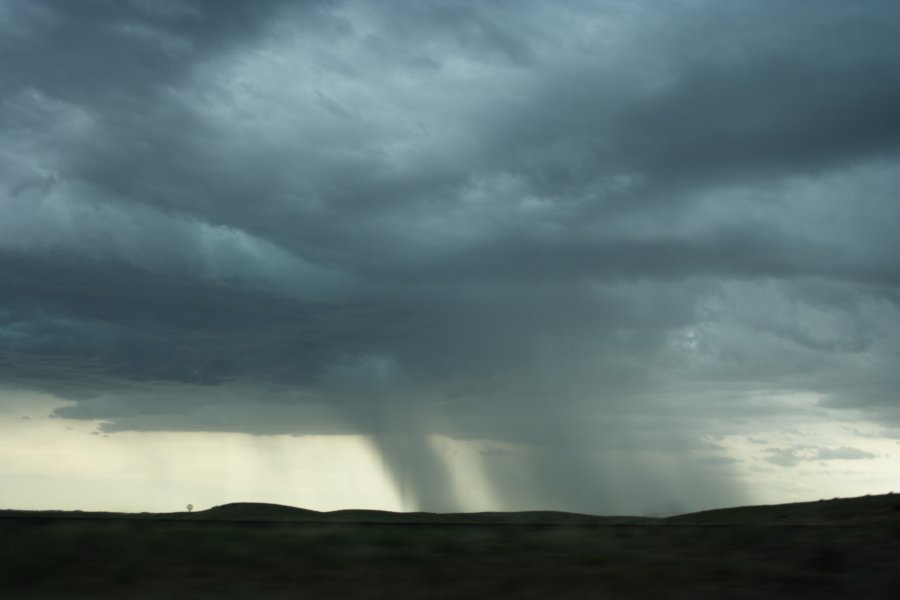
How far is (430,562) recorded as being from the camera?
14375mm

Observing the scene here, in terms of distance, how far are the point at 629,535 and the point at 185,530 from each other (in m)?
8.70

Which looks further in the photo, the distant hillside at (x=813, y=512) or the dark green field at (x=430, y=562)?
the distant hillside at (x=813, y=512)

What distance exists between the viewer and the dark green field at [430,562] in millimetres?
12945

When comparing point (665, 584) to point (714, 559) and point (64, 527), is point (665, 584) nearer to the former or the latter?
point (714, 559)

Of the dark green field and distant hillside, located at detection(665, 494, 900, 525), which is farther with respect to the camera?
distant hillside, located at detection(665, 494, 900, 525)

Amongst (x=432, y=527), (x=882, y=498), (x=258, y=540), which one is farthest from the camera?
(x=882, y=498)

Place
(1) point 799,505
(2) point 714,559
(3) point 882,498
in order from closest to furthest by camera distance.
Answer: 1. (2) point 714,559
2. (3) point 882,498
3. (1) point 799,505

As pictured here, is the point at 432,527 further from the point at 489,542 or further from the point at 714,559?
the point at 714,559

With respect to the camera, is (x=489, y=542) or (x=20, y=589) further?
(x=489, y=542)

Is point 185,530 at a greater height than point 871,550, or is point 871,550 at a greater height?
point 185,530

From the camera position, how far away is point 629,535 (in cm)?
1758

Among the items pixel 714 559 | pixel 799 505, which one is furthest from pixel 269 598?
pixel 799 505

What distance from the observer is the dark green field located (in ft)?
42.5

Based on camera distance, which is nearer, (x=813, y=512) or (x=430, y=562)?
(x=430, y=562)
